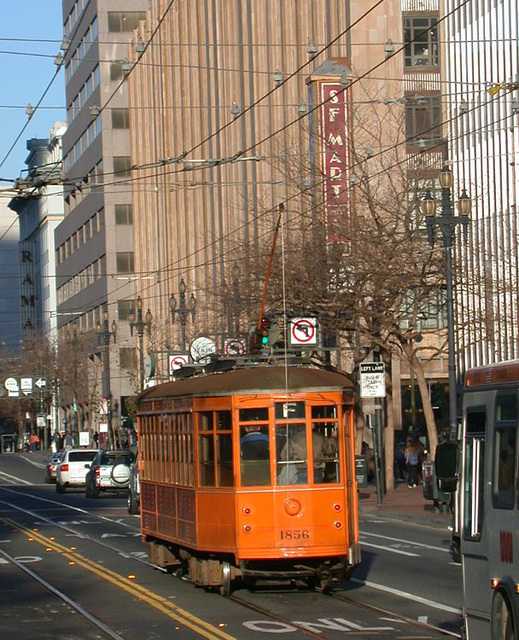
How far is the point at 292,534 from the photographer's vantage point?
15852 millimetres

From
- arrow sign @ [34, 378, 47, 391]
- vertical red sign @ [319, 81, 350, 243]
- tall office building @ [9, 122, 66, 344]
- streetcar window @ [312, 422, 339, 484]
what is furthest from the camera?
tall office building @ [9, 122, 66, 344]

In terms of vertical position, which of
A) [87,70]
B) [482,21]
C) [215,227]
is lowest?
[215,227]

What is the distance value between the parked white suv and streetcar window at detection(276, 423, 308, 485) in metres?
33.8

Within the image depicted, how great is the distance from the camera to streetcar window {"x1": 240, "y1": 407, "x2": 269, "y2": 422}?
1617 cm

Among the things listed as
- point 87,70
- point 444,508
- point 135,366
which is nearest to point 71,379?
point 135,366

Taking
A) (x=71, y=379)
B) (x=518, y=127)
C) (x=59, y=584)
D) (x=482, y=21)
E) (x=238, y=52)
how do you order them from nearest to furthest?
1. (x=59, y=584)
2. (x=518, y=127)
3. (x=482, y=21)
4. (x=238, y=52)
5. (x=71, y=379)

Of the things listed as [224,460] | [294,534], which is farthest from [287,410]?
[294,534]

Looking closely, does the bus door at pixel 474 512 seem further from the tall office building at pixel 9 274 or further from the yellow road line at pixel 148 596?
the tall office building at pixel 9 274

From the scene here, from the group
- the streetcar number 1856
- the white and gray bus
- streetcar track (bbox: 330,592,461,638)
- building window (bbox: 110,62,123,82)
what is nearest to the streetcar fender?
streetcar track (bbox: 330,592,461,638)

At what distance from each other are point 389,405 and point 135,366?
4368 cm

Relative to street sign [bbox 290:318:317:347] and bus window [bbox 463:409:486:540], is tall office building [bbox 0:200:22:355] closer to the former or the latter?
street sign [bbox 290:318:317:347]

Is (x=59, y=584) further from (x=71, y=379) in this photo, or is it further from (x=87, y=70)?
(x=87, y=70)

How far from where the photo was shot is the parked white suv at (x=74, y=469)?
4941cm

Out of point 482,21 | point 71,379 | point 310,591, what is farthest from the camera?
point 71,379
